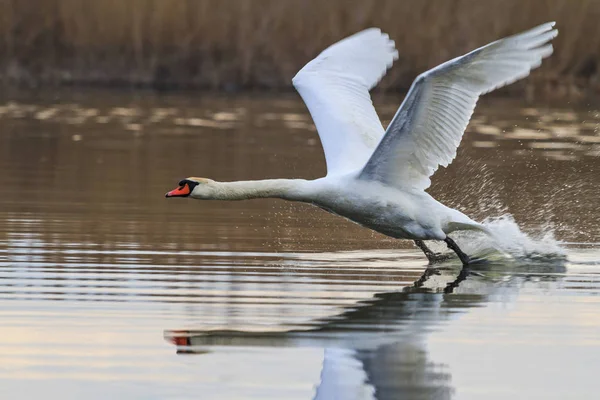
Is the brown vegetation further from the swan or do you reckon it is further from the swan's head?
the swan's head

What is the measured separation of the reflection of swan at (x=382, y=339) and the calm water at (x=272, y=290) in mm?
18

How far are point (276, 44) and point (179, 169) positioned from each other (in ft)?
41.4

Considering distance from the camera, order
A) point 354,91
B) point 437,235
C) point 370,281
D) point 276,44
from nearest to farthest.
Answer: point 370,281, point 437,235, point 354,91, point 276,44

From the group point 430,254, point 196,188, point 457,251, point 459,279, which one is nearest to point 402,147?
point 459,279

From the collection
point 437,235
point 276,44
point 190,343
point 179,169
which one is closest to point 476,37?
point 276,44

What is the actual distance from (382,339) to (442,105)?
2.73 m

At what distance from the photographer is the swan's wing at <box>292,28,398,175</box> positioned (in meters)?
11.3

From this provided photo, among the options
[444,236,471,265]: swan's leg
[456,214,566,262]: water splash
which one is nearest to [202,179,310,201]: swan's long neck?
[444,236,471,265]: swan's leg

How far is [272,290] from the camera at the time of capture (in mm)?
9266

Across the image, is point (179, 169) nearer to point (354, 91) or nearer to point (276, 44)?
point (354, 91)

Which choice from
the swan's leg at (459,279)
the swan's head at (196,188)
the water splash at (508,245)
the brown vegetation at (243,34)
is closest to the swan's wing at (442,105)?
the swan's leg at (459,279)

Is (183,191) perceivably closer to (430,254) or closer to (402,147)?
(402,147)

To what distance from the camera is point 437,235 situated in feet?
34.7

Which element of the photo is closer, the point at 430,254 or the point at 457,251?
the point at 457,251
